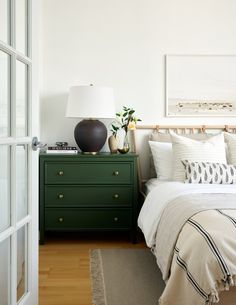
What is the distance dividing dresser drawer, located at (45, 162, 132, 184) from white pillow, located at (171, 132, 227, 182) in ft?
1.44

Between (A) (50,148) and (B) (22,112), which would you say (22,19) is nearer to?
(B) (22,112)

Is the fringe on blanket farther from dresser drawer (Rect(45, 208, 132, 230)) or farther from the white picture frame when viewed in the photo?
→ the white picture frame

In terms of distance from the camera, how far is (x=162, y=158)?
3424 mm

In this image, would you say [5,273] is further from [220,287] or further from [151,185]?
[151,185]

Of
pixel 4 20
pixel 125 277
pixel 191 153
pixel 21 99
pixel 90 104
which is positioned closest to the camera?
pixel 4 20

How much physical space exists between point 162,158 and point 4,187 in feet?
6.74

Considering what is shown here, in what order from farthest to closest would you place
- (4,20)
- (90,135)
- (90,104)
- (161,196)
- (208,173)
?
(90,135) < (90,104) < (208,173) < (161,196) < (4,20)

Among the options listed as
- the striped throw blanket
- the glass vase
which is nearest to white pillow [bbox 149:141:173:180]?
the glass vase

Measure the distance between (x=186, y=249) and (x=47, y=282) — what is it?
3.82 feet

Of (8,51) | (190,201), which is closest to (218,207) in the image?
(190,201)

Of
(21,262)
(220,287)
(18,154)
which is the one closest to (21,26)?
(18,154)

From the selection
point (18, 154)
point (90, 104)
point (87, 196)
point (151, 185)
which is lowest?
point (87, 196)

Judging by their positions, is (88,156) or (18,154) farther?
(88,156)

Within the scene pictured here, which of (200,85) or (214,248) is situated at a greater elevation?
(200,85)
